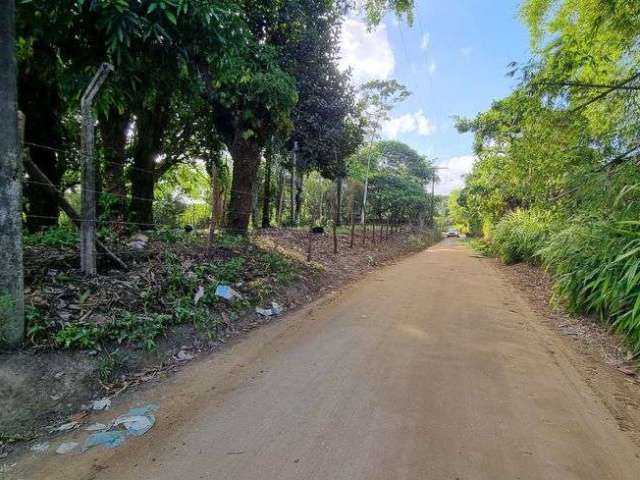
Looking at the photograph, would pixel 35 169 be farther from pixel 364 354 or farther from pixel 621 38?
pixel 621 38

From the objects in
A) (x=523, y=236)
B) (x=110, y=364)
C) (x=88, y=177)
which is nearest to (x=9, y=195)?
(x=88, y=177)

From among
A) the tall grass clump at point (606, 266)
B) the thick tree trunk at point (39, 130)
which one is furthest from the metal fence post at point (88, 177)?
the tall grass clump at point (606, 266)

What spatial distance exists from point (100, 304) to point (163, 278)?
866mm

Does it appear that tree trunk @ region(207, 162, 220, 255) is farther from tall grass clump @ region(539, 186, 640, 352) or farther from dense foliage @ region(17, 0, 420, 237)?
tall grass clump @ region(539, 186, 640, 352)

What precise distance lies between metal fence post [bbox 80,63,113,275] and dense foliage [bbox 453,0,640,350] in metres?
5.49

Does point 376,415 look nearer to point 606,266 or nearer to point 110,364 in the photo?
point 110,364

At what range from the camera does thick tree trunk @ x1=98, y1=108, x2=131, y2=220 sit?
288 inches

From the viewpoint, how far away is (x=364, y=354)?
149 inches

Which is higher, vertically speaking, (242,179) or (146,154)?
(146,154)

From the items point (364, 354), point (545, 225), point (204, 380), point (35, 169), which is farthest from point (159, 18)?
point (545, 225)

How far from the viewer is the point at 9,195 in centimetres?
286

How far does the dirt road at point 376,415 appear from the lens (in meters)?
2.16

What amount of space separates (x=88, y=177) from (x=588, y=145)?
784 centimetres

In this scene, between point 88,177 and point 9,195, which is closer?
point 9,195
